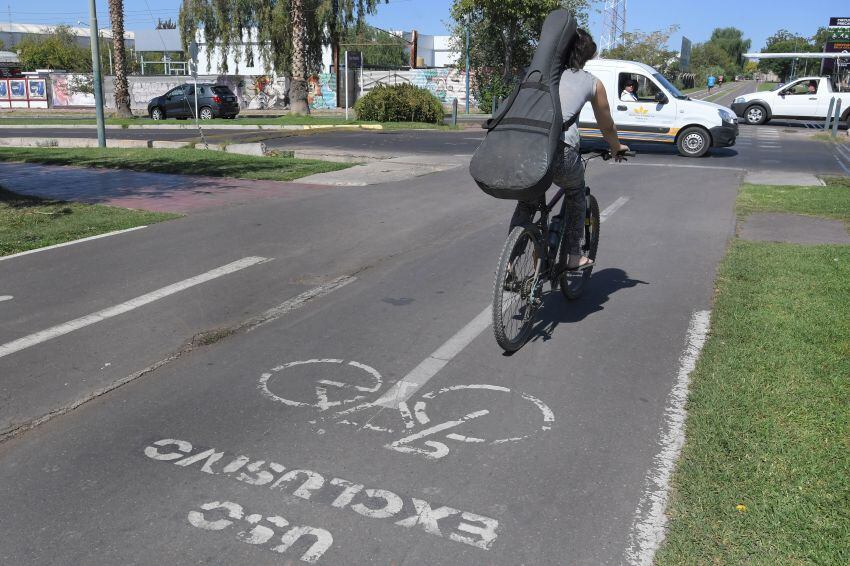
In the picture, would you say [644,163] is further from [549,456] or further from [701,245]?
[549,456]

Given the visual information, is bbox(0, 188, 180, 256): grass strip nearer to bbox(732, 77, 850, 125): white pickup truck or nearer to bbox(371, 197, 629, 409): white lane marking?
bbox(371, 197, 629, 409): white lane marking

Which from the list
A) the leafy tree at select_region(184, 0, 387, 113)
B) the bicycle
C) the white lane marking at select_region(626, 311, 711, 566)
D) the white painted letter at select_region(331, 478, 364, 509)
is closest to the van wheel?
the bicycle

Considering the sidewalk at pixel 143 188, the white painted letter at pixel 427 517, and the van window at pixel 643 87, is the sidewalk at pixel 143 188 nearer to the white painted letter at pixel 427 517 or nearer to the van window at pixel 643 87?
the white painted letter at pixel 427 517

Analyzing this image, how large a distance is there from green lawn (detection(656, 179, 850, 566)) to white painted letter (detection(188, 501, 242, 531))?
5.53 feet

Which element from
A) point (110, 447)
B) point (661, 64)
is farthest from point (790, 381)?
point (661, 64)

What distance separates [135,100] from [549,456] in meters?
51.2

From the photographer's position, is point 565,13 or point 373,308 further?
point 373,308

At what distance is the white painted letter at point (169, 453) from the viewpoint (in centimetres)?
357

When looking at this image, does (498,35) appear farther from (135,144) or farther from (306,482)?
(306,482)

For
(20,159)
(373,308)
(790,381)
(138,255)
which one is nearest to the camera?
(790,381)

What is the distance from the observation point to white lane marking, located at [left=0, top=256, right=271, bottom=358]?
16.5ft

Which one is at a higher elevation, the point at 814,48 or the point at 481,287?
the point at 814,48

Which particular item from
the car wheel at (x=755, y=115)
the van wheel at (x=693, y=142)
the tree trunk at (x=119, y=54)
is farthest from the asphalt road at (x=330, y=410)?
the car wheel at (x=755, y=115)

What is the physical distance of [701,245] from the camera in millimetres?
8312
